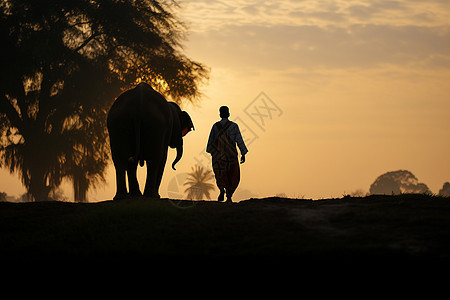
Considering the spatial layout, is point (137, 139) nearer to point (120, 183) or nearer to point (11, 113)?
point (120, 183)

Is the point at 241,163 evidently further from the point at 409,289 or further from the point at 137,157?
the point at 409,289

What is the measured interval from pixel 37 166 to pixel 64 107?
105 inches

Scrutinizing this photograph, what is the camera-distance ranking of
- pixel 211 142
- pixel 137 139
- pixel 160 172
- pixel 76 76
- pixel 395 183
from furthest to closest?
pixel 395 183, pixel 76 76, pixel 211 142, pixel 160 172, pixel 137 139

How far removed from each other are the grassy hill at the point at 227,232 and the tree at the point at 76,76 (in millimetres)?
17223

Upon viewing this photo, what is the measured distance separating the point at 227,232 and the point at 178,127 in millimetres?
6724

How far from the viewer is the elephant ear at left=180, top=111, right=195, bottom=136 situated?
1662cm

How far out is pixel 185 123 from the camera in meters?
16.7

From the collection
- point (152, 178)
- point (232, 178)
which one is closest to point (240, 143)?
point (232, 178)

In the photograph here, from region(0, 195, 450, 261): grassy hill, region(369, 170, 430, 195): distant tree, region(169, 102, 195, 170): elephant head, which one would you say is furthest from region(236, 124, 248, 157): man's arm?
region(369, 170, 430, 195): distant tree

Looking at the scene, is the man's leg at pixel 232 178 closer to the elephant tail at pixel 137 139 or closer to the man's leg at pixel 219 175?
the man's leg at pixel 219 175

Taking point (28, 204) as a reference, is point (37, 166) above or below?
above

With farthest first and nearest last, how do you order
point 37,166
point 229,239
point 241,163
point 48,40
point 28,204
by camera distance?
point 37,166, point 48,40, point 241,163, point 28,204, point 229,239

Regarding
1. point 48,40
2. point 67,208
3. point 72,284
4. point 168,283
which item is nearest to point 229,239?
point 168,283

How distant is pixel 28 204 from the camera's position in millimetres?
13422
